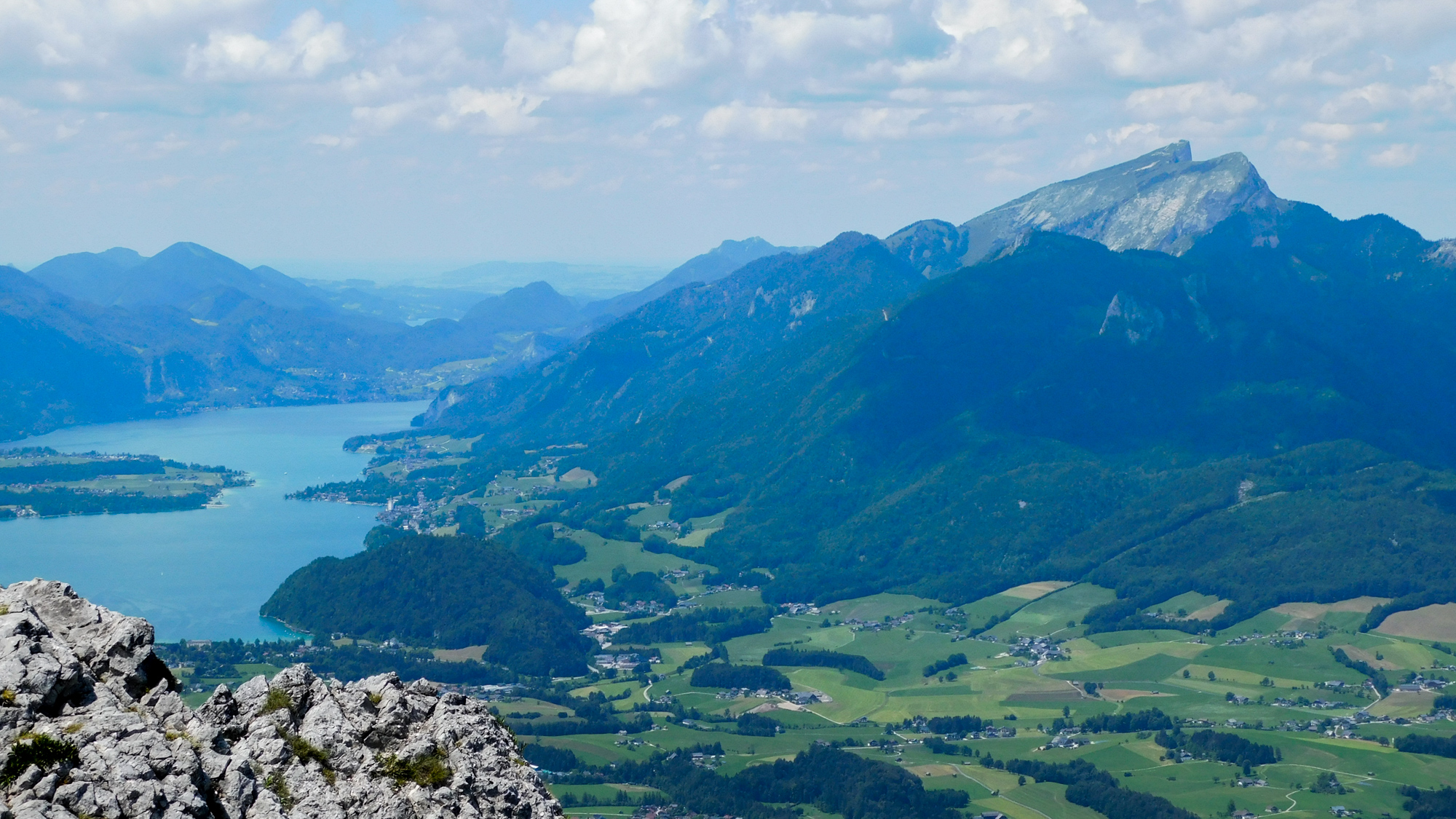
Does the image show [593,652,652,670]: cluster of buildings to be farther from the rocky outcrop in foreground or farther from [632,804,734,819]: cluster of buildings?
the rocky outcrop in foreground

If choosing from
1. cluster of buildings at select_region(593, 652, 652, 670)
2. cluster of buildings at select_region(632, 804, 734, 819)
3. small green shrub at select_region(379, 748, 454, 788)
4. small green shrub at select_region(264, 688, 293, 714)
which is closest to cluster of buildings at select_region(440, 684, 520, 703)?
cluster of buildings at select_region(593, 652, 652, 670)

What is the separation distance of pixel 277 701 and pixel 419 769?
2646 mm

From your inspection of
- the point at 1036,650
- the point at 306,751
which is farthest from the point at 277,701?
the point at 1036,650

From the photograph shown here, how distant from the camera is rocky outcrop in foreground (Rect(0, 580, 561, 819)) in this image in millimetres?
18766

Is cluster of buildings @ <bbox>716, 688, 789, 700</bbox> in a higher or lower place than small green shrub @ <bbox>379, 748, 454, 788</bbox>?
lower

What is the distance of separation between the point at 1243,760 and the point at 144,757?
119 meters

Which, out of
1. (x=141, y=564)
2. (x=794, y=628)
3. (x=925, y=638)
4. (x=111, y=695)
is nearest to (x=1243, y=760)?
(x=925, y=638)

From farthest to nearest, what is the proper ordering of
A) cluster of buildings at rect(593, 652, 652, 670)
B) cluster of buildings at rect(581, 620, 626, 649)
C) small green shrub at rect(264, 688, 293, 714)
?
cluster of buildings at rect(581, 620, 626, 649) < cluster of buildings at rect(593, 652, 652, 670) < small green shrub at rect(264, 688, 293, 714)

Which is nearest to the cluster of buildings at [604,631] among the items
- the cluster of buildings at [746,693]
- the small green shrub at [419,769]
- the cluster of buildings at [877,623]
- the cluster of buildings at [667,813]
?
the cluster of buildings at [746,693]

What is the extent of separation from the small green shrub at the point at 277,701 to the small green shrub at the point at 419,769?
181 cm

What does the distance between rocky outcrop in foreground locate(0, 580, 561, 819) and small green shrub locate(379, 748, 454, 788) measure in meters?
0.02

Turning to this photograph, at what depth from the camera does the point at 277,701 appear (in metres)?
25.0

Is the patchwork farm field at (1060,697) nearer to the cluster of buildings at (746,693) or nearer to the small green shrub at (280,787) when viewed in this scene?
the cluster of buildings at (746,693)

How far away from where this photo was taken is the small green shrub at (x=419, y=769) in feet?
79.8
